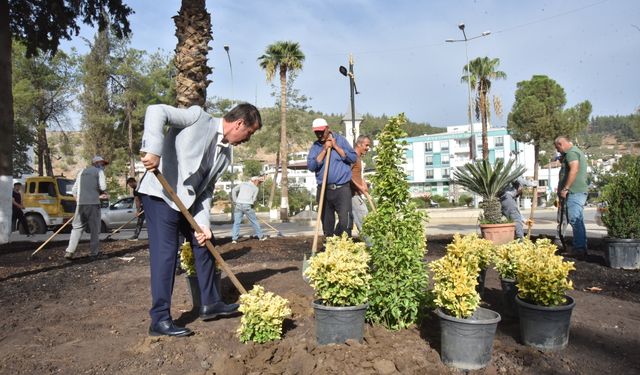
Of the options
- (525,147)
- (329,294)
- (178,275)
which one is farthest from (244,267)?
(525,147)

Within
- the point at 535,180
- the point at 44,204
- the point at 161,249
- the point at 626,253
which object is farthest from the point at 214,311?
the point at 535,180

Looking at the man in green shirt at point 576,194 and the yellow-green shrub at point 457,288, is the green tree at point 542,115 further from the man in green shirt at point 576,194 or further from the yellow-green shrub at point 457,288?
the yellow-green shrub at point 457,288

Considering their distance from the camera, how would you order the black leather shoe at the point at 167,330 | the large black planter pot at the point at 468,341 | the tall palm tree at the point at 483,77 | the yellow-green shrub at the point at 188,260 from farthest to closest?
the tall palm tree at the point at 483,77 → the yellow-green shrub at the point at 188,260 → the black leather shoe at the point at 167,330 → the large black planter pot at the point at 468,341

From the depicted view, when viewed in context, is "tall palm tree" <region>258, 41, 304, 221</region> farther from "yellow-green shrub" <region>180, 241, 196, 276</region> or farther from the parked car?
"yellow-green shrub" <region>180, 241, 196, 276</region>

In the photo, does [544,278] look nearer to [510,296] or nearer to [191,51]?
[510,296]

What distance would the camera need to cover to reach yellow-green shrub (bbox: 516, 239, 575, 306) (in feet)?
9.95

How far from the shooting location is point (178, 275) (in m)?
6.45

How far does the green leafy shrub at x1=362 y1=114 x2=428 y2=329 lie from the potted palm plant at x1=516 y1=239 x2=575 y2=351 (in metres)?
0.69

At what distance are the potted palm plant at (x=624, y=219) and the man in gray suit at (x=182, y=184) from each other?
491 cm

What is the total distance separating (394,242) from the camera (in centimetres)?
327

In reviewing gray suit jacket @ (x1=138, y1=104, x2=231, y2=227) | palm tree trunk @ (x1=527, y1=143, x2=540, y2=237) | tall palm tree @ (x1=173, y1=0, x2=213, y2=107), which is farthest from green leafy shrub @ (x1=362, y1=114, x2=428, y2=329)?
tall palm tree @ (x1=173, y1=0, x2=213, y2=107)

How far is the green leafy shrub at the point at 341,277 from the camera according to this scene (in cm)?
Result: 307

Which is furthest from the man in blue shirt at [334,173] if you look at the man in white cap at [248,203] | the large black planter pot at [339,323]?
the man in white cap at [248,203]

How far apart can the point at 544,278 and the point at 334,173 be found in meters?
3.07
